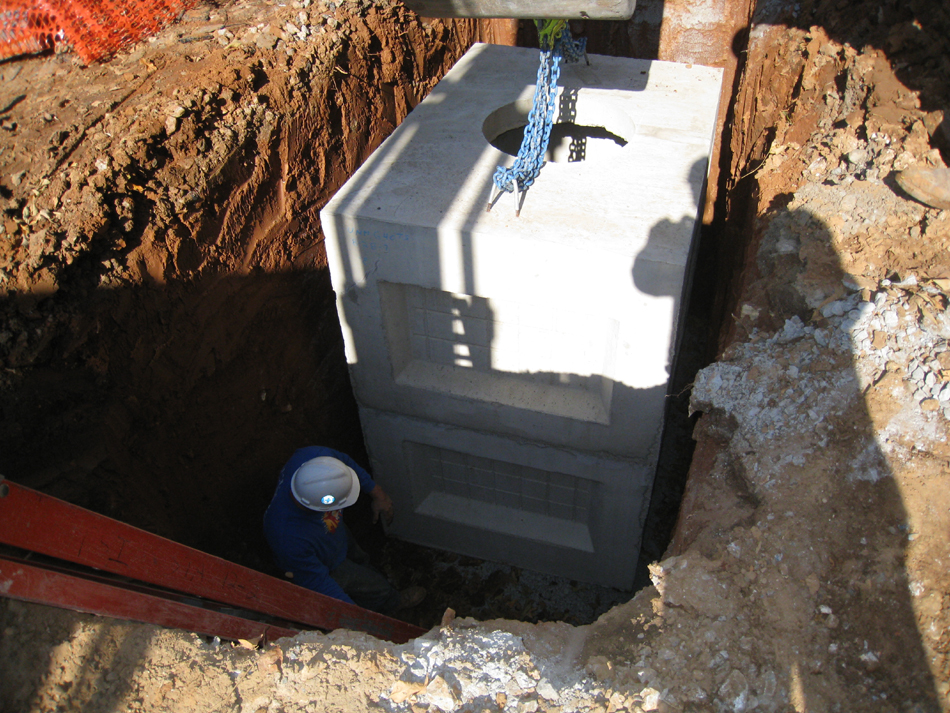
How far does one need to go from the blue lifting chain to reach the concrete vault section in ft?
0.38

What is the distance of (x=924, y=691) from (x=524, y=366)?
2.80m

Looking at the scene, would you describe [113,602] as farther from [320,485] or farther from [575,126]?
[575,126]

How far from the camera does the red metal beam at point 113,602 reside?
2.10 metres

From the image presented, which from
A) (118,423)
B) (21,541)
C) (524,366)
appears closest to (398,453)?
(524,366)

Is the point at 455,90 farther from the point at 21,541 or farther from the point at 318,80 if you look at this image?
the point at 21,541

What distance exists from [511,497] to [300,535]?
1.88 metres

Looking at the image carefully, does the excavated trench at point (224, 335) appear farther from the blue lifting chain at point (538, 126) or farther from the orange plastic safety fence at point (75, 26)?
the blue lifting chain at point (538, 126)

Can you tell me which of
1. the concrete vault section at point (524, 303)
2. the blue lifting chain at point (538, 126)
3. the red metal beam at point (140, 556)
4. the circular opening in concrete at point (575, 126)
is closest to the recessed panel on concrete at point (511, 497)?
the concrete vault section at point (524, 303)

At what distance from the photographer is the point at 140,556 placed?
8.28 ft

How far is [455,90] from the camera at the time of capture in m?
4.92

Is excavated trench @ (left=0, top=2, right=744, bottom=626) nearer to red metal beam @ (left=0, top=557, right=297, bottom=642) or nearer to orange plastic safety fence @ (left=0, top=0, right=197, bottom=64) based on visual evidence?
orange plastic safety fence @ (left=0, top=0, right=197, bottom=64)

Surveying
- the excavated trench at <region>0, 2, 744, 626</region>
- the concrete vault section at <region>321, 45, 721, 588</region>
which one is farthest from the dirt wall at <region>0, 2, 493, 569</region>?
the concrete vault section at <region>321, 45, 721, 588</region>

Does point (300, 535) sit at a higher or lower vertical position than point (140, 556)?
lower

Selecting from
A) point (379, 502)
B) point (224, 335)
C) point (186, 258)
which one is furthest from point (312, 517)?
point (186, 258)
